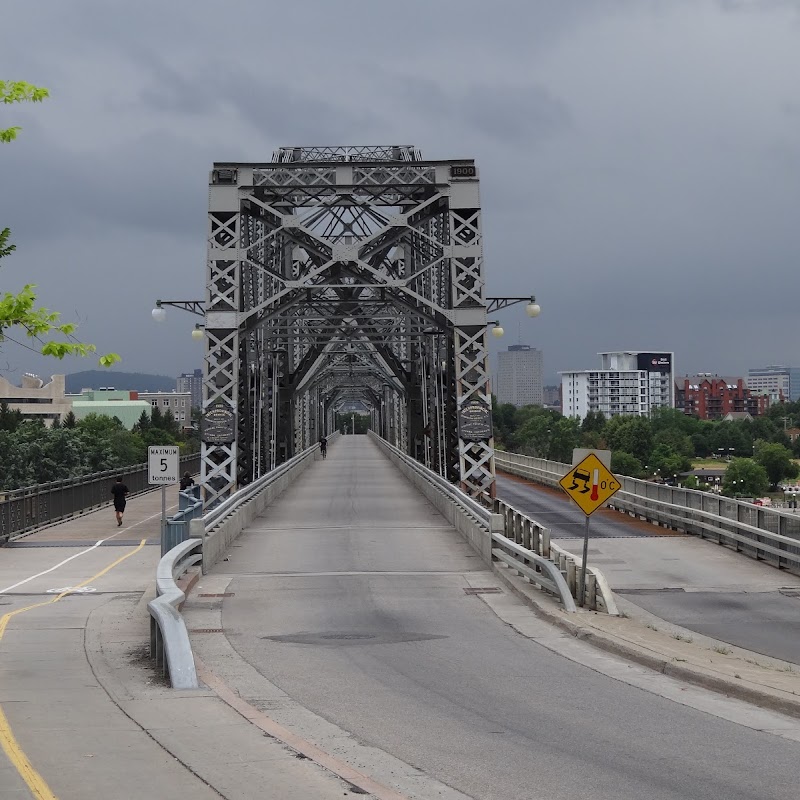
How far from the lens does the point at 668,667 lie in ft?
40.0

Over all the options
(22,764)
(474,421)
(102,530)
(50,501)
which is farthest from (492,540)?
(50,501)

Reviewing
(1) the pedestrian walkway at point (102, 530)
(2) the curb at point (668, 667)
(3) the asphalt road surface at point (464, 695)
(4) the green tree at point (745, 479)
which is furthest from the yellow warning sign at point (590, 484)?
(4) the green tree at point (745, 479)

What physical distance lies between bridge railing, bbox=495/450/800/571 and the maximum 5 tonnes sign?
1121cm

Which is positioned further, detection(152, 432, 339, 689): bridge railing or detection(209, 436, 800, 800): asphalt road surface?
detection(152, 432, 339, 689): bridge railing

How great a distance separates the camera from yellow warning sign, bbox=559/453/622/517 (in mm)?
16562

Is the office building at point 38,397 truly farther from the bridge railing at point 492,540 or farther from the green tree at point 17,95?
the green tree at point 17,95

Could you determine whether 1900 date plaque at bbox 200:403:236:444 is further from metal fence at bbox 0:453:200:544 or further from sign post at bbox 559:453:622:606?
sign post at bbox 559:453:622:606

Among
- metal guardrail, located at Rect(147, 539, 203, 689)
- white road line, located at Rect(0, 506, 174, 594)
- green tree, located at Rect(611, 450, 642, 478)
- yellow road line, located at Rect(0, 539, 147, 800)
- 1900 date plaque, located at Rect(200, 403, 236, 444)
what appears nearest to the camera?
yellow road line, located at Rect(0, 539, 147, 800)

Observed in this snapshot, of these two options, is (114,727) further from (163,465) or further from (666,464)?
(666,464)

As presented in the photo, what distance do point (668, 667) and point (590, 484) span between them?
4672 mm

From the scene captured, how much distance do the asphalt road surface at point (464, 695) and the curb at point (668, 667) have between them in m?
0.65

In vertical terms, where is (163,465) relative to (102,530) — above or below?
above

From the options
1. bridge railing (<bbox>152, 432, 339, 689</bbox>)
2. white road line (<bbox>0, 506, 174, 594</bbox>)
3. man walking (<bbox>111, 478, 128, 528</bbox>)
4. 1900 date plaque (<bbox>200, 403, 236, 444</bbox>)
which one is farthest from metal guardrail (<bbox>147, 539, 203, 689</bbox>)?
man walking (<bbox>111, 478, 128, 528</bbox>)

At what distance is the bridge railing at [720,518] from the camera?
23.2 m
